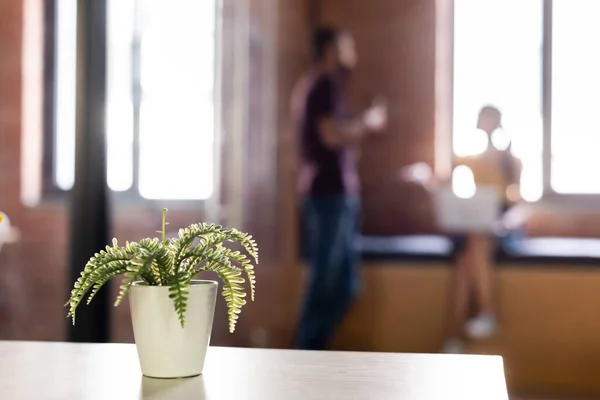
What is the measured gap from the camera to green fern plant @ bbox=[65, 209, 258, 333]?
40.9 inches

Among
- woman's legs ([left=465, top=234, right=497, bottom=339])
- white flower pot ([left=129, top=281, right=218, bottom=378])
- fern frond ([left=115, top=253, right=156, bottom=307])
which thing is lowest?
woman's legs ([left=465, top=234, right=497, bottom=339])

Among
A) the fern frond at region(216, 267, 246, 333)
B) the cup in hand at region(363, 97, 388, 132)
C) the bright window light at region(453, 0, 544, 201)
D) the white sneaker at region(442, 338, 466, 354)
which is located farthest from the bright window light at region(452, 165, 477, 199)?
the fern frond at region(216, 267, 246, 333)

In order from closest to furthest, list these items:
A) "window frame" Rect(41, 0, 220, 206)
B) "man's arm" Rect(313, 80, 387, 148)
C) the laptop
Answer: "man's arm" Rect(313, 80, 387, 148) → the laptop → "window frame" Rect(41, 0, 220, 206)

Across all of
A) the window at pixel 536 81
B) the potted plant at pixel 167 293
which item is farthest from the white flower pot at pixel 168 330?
the window at pixel 536 81

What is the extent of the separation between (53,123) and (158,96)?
2.02 ft

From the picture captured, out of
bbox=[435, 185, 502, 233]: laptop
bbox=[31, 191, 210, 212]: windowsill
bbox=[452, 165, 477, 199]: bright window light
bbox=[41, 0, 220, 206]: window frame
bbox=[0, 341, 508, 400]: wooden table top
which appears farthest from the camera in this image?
bbox=[452, 165, 477, 199]: bright window light

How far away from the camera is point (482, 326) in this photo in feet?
12.3

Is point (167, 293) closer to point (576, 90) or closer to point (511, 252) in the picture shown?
point (511, 252)

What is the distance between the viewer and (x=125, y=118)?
4047mm

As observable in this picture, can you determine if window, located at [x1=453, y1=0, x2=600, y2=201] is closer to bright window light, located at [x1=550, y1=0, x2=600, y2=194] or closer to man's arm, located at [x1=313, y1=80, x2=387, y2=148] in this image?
bright window light, located at [x1=550, y1=0, x2=600, y2=194]

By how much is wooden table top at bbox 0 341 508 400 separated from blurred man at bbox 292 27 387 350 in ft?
7.79

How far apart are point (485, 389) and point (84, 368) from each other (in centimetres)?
58

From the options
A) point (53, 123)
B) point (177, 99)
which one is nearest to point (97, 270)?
point (177, 99)

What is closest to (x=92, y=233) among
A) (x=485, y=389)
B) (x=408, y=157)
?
(x=485, y=389)
